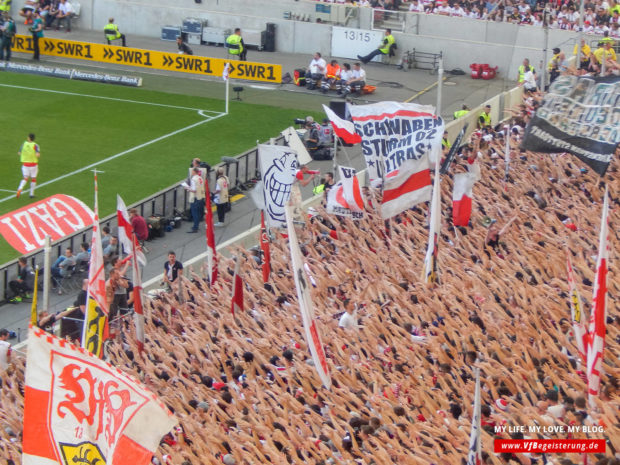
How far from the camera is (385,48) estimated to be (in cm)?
4062

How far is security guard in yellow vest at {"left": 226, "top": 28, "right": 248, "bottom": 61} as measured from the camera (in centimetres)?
3988

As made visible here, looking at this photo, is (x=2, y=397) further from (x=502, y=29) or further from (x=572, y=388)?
(x=502, y=29)

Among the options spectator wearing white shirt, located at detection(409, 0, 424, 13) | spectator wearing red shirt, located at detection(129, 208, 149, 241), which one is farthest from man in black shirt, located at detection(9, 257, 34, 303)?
spectator wearing white shirt, located at detection(409, 0, 424, 13)

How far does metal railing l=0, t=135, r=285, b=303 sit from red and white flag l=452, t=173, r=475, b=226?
823cm

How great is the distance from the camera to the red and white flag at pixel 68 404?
9.81 meters

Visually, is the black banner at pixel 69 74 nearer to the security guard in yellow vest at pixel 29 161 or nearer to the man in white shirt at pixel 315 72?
the man in white shirt at pixel 315 72

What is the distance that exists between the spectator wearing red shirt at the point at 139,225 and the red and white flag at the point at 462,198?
783 centimetres

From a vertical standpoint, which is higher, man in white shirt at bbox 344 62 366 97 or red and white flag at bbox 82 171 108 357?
man in white shirt at bbox 344 62 366 97

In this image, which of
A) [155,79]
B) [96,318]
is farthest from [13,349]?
[155,79]

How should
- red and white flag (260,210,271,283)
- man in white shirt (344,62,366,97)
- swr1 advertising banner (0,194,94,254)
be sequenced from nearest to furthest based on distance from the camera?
1. swr1 advertising banner (0,194,94,254)
2. red and white flag (260,210,271,283)
3. man in white shirt (344,62,366,97)

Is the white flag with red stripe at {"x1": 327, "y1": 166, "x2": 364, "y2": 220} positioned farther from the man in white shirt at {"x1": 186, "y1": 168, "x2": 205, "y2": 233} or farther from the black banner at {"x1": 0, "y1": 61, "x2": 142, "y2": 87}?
the black banner at {"x1": 0, "y1": 61, "x2": 142, "y2": 87}

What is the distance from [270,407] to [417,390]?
1800mm

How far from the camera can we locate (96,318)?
44.9 ft

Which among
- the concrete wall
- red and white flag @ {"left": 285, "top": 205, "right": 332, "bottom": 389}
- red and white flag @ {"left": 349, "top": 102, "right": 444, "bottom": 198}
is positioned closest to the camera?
red and white flag @ {"left": 285, "top": 205, "right": 332, "bottom": 389}
